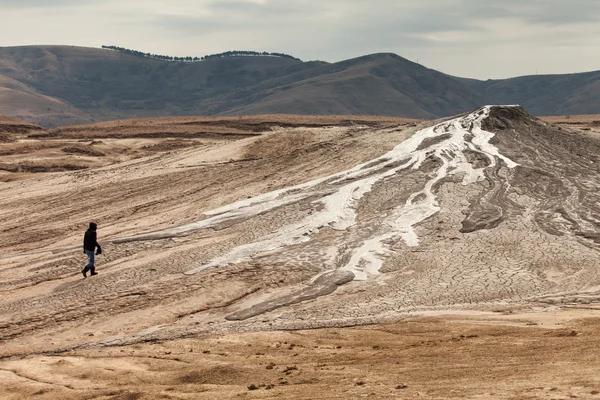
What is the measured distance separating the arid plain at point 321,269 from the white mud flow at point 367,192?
0.11 m

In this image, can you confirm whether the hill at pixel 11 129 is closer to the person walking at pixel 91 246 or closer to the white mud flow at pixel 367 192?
the white mud flow at pixel 367 192

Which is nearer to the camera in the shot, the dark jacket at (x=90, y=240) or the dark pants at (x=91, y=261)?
the dark jacket at (x=90, y=240)

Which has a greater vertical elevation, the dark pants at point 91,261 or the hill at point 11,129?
the hill at point 11,129

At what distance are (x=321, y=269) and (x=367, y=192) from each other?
7.28 meters

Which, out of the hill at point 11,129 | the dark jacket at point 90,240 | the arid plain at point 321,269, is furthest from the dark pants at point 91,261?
the hill at point 11,129

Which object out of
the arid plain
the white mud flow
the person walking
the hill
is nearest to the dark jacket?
the person walking

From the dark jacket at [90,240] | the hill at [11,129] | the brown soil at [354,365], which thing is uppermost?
the hill at [11,129]

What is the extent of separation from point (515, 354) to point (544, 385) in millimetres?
2288

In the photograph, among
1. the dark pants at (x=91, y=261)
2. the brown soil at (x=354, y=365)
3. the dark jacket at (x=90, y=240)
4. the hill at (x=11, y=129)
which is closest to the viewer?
the brown soil at (x=354, y=365)

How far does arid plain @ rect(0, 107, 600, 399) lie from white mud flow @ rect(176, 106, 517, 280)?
0.35 ft

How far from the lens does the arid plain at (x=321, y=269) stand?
42.1 feet

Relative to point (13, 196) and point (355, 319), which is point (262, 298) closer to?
point (355, 319)

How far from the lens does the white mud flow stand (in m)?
22.8

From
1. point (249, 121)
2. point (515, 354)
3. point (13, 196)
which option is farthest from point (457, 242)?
point (249, 121)
